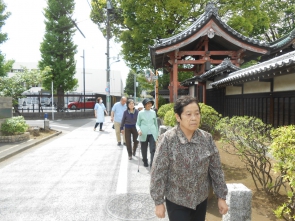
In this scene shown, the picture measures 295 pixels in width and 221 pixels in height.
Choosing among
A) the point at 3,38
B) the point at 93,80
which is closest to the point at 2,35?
the point at 3,38

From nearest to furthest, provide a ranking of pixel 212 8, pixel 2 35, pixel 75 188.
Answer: pixel 75 188
pixel 212 8
pixel 2 35

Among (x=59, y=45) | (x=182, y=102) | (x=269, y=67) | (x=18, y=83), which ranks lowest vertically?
(x=182, y=102)

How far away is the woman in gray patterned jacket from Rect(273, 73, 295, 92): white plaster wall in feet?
14.5

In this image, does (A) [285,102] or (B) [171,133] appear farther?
(A) [285,102]

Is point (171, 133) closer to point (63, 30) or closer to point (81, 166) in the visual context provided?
point (81, 166)

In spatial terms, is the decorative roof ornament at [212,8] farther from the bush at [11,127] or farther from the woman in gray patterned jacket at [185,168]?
the woman in gray patterned jacket at [185,168]

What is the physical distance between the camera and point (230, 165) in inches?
243

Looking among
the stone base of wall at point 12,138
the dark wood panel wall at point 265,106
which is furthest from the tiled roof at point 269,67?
the stone base of wall at point 12,138

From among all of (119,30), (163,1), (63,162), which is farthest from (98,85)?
(63,162)

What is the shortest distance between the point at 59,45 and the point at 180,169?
2418cm

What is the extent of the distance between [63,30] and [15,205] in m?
22.5

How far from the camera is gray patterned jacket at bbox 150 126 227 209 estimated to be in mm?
2201

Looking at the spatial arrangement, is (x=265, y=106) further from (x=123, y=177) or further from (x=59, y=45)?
(x=59, y=45)

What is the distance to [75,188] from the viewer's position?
509 centimetres
